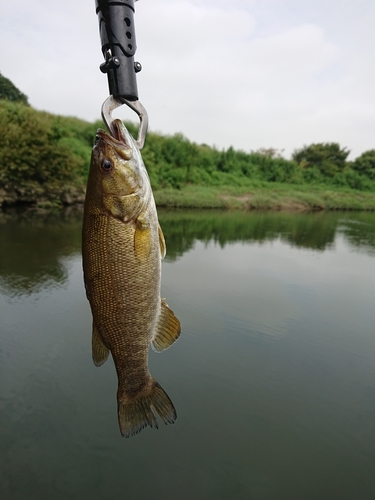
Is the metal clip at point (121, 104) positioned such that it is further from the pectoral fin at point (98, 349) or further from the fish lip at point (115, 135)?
the pectoral fin at point (98, 349)

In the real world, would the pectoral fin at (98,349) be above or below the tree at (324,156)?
below

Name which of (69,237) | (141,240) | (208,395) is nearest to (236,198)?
(69,237)

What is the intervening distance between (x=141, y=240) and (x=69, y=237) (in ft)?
42.0

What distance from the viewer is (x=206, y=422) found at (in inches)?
171

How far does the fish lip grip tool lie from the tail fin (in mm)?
1322

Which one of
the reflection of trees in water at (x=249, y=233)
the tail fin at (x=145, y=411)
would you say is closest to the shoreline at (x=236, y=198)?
the reflection of trees in water at (x=249, y=233)

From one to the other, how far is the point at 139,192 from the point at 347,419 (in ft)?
15.1

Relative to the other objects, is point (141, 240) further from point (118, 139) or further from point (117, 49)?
point (117, 49)

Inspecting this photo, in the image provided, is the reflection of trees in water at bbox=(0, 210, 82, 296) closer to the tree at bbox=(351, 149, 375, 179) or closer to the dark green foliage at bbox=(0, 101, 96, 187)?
the dark green foliage at bbox=(0, 101, 96, 187)

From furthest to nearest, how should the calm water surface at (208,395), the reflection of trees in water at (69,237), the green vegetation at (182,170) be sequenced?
the green vegetation at (182,170), the reflection of trees in water at (69,237), the calm water surface at (208,395)

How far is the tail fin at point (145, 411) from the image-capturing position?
163 cm

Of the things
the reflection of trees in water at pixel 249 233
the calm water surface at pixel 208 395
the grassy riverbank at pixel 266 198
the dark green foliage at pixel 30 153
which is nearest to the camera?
the calm water surface at pixel 208 395

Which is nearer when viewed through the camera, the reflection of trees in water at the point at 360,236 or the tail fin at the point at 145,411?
the tail fin at the point at 145,411

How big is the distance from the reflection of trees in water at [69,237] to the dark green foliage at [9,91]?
93.0ft
